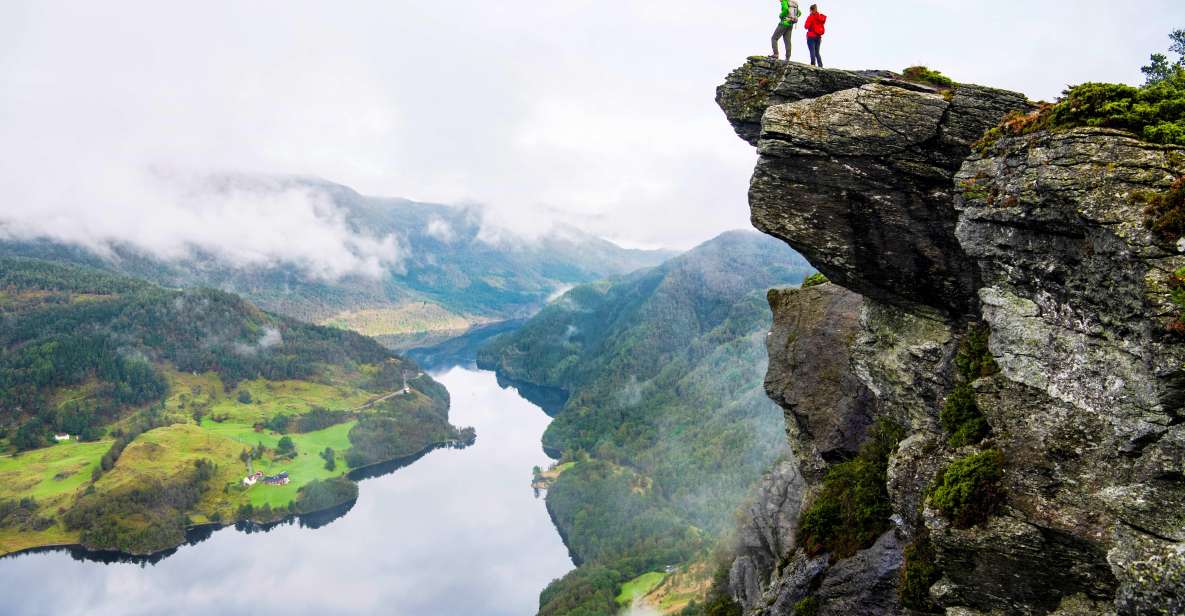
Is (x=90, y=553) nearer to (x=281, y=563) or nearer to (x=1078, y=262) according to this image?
(x=281, y=563)

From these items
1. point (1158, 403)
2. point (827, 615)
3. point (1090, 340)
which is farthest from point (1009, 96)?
point (827, 615)

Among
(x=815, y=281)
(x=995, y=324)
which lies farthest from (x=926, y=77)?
(x=815, y=281)

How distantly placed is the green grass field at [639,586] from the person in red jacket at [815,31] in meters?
109

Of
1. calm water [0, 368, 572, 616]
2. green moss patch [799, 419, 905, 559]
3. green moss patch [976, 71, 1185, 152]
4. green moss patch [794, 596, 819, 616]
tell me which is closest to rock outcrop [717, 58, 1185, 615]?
green moss patch [794, 596, 819, 616]

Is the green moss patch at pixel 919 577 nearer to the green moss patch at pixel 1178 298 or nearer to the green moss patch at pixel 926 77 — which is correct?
the green moss patch at pixel 1178 298

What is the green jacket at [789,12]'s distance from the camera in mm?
28156

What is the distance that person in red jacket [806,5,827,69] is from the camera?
2827 cm

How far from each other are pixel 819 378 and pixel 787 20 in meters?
17.7

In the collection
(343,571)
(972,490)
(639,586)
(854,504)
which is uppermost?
(343,571)

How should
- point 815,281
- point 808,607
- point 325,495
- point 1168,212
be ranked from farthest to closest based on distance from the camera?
point 325,495 → point 815,281 → point 808,607 → point 1168,212

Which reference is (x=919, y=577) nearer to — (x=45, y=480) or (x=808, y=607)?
(x=808, y=607)

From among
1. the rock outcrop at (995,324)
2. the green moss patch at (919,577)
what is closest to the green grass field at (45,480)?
the rock outcrop at (995,324)

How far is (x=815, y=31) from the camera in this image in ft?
93.5

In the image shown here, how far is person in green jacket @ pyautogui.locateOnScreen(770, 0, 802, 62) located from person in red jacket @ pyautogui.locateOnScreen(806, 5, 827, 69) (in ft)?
2.29
